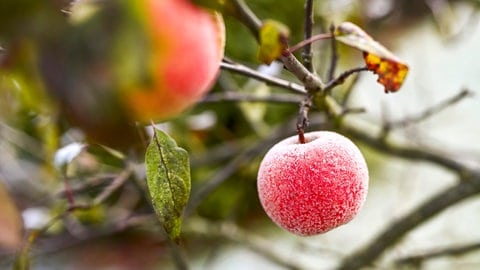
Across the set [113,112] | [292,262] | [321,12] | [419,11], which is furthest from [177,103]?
[419,11]

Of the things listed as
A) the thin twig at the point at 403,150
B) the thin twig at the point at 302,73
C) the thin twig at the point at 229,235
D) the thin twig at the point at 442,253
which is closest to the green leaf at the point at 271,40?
the thin twig at the point at 302,73

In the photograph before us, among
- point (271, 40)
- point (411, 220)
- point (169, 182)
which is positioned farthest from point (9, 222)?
point (411, 220)

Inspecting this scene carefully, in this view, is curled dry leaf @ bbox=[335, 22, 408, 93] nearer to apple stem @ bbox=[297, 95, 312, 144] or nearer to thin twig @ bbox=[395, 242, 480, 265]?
apple stem @ bbox=[297, 95, 312, 144]

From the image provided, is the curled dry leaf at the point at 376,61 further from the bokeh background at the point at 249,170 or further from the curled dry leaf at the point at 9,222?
the curled dry leaf at the point at 9,222

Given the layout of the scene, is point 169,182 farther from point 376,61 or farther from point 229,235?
point 229,235

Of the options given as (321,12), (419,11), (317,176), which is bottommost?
(317,176)

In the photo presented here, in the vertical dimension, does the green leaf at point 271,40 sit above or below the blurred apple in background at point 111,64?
above

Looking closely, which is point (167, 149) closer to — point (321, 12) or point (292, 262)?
point (292, 262)
